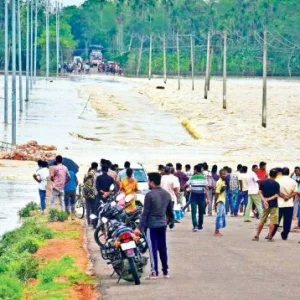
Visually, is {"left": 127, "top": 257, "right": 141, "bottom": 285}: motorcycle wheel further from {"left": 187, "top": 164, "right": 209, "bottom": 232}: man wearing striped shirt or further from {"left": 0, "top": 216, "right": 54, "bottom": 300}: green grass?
{"left": 187, "top": 164, "right": 209, "bottom": 232}: man wearing striped shirt

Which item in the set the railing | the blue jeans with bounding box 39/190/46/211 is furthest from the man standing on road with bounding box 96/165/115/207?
the railing

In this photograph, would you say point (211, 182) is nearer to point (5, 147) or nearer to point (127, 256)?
point (127, 256)

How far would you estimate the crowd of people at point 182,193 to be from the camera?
18359 millimetres

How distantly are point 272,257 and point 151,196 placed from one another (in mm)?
4029

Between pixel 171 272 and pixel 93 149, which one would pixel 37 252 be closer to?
pixel 171 272

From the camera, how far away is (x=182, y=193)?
1240 inches

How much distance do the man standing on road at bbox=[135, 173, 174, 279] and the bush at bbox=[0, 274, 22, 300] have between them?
75.4 inches

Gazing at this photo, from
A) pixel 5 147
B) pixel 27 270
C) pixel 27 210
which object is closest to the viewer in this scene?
pixel 27 270

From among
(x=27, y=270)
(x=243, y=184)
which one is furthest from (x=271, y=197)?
(x=243, y=184)

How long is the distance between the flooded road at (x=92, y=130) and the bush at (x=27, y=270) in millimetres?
9425

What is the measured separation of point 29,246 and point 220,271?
480 centimetres

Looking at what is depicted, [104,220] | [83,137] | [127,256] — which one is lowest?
[83,137]

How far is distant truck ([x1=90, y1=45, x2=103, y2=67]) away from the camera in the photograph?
593ft

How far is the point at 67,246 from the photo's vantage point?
23.3 m
